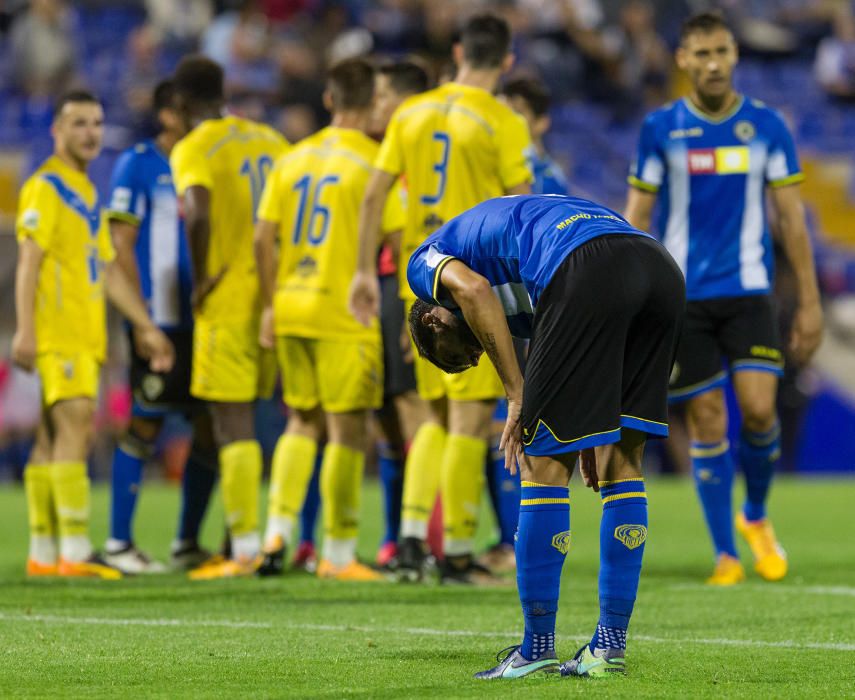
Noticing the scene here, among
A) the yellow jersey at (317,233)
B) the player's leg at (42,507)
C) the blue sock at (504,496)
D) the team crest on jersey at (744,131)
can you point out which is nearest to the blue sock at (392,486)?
the blue sock at (504,496)

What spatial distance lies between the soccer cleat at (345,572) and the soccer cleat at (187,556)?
3.22ft

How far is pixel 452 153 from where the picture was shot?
7270mm

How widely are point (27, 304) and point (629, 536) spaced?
158 inches

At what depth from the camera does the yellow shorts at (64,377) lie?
25.1ft

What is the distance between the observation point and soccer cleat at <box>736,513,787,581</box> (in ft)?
24.4

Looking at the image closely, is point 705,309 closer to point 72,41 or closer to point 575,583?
point 575,583

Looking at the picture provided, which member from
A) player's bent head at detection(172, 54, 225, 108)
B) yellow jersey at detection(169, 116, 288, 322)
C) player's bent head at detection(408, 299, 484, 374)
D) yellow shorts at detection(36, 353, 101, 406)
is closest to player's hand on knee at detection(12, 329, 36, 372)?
yellow shorts at detection(36, 353, 101, 406)

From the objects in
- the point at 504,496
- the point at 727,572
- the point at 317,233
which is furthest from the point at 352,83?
the point at 727,572

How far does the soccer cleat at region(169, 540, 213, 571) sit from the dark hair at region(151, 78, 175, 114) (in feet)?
7.76

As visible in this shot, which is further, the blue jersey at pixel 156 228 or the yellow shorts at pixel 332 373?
the blue jersey at pixel 156 228

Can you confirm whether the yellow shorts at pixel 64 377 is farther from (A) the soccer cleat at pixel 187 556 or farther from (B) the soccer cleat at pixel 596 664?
(B) the soccer cleat at pixel 596 664

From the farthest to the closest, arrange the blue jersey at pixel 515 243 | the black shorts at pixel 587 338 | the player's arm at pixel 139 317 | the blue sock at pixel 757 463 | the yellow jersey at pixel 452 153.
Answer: the player's arm at pixel 139 317, the blue sock at pixel 757 463, the yellow jersey at pixel 452 153, the blue jersey at pixel 515 243, the black shorts at pixel 587 338

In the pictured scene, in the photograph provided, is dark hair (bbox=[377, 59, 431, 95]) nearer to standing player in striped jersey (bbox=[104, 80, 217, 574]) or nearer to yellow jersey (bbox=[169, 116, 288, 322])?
yellow jersey (bbox=[169, 116, 288, 322])

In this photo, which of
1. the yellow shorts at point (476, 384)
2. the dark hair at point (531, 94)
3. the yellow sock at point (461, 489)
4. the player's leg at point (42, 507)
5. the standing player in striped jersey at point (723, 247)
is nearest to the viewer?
the yellow sock at point (461, 489)
